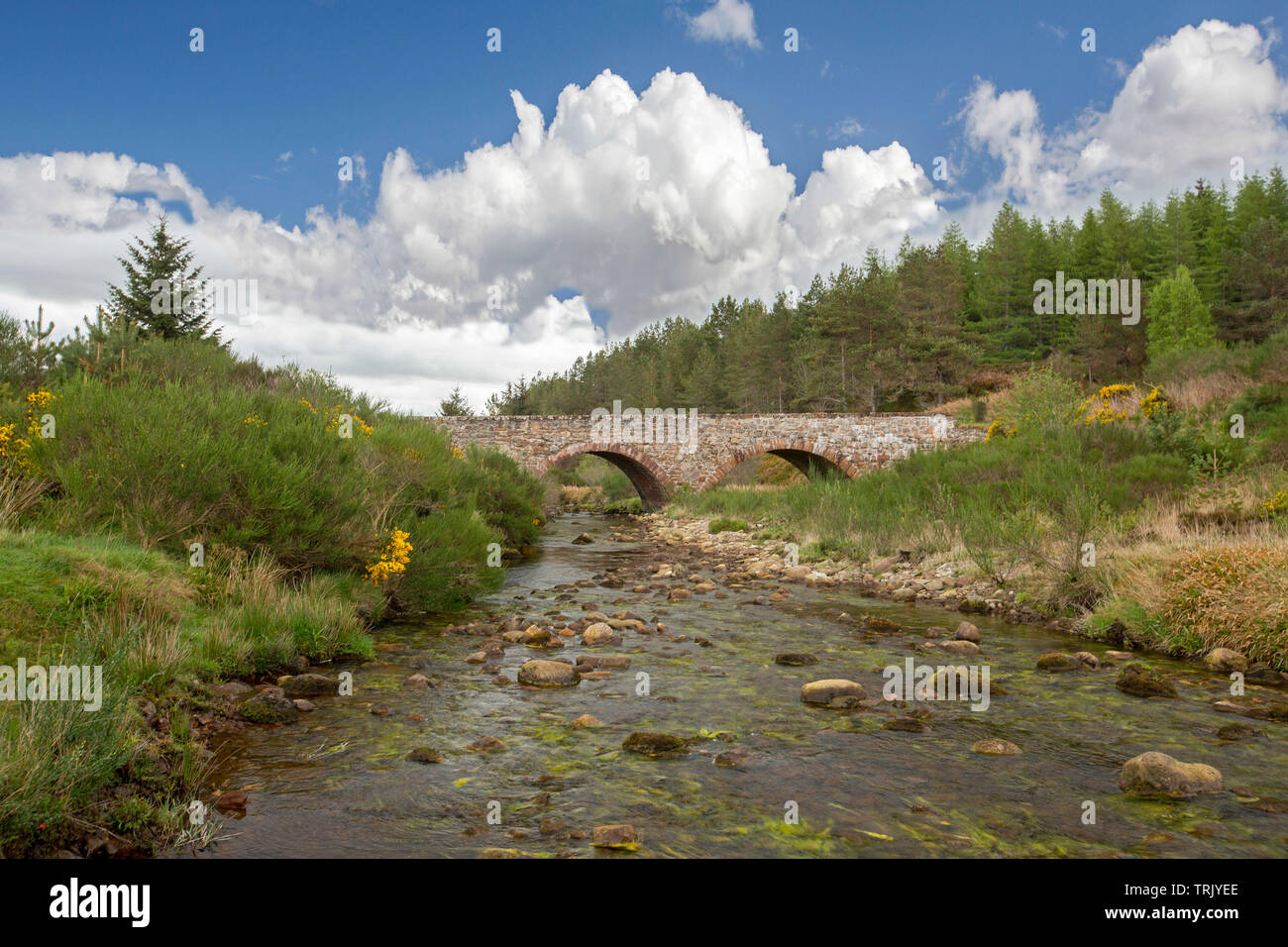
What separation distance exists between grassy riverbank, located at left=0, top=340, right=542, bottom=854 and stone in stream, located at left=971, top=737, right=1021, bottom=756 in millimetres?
5222

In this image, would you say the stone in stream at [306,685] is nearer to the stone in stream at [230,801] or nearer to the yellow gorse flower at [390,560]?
the stone in stream at [230,801]

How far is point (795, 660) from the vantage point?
815 cm

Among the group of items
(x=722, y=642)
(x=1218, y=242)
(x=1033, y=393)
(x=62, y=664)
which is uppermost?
(x=1218, y=242)

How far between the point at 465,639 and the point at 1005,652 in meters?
6.39

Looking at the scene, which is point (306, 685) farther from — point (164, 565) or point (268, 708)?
point (164, 565)

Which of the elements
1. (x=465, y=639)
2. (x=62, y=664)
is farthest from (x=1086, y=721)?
(x=62, y=664)

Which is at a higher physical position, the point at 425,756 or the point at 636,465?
the point at 636,465

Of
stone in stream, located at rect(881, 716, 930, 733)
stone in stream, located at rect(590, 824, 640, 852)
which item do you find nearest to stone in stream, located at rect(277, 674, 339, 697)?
stone in stream, located at rect(590, 824, 640, 852)

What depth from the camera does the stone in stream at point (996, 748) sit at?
17.9 ft

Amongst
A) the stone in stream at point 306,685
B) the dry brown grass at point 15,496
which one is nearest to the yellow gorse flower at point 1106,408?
the stone in stream at point 306,685

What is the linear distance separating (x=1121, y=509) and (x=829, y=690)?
324 inches

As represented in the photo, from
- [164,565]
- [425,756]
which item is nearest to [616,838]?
[425,756]
